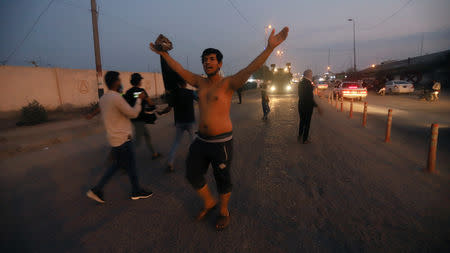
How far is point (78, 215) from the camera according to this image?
3.44 metres

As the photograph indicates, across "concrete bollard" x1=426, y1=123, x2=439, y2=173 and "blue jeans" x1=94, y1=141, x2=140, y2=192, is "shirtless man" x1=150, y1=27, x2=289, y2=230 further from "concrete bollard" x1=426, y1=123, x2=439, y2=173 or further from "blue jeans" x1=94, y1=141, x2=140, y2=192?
"concrete bollard" x1=426, y1=123, x2=439, y2=173

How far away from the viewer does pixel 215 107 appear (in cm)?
278

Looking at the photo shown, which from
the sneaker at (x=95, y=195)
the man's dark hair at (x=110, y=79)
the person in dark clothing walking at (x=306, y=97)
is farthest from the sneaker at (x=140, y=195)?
the person in dark clothing walking at (x=306, y=97)

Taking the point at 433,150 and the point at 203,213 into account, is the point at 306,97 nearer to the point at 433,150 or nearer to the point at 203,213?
the point at 433,150

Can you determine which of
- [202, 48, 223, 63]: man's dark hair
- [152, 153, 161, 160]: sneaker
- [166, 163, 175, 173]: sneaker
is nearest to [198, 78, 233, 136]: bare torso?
[202, 48, 223, 63]: man's dark hair

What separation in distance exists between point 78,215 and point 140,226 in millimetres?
994

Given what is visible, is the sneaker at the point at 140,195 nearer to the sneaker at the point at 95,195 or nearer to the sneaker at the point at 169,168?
the sneaker at the point at 95,195

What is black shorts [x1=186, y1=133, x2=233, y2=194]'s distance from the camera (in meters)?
2.80

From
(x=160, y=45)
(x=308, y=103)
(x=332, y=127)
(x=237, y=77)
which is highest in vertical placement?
(x=160, y=45)

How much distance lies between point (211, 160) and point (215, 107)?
0.60 metres

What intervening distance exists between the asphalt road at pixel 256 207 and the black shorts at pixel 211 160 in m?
0.56

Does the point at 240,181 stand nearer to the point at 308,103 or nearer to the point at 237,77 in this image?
the point at 237,77

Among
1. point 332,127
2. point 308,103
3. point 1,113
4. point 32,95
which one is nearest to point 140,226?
point 308,103

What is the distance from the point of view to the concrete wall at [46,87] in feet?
43.9
